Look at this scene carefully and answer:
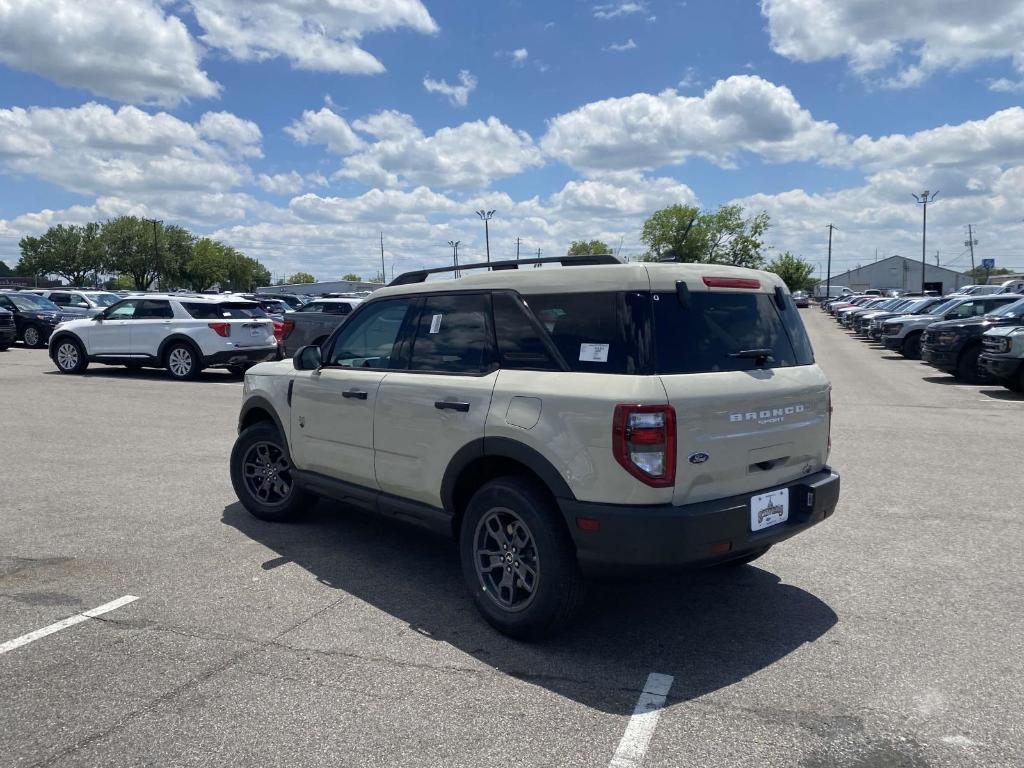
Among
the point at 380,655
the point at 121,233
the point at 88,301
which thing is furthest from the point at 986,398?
the point at 121,233

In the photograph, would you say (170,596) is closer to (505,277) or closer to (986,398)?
(505,277)

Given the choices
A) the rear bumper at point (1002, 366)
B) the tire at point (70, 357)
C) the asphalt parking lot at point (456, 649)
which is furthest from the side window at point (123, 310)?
the rear bumper at point (1002, 366)

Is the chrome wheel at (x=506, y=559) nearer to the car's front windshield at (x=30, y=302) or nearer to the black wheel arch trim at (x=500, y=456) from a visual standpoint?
the black wheel arch trim at (x=500, y=456)

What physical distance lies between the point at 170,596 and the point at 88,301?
25.5 meters

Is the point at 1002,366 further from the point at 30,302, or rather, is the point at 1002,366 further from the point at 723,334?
the point at 30,302

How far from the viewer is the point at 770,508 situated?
4.02 metres

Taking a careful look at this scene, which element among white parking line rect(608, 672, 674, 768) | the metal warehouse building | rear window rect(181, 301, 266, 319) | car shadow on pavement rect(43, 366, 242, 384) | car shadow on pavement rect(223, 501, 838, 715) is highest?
the metal warehouse building

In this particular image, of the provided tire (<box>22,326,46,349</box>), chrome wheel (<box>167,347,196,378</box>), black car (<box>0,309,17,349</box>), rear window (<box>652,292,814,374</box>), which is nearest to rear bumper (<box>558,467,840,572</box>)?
rear window (<box>652,292,814,374</box>)

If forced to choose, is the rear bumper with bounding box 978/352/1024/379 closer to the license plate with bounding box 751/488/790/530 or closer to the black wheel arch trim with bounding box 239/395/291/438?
the license plate with bounding box 751/488/790/530

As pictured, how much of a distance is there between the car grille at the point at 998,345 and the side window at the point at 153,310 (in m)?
15.0

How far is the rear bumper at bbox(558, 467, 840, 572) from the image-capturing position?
11.8ft

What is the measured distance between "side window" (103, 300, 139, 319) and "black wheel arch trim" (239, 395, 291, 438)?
38.9 feet

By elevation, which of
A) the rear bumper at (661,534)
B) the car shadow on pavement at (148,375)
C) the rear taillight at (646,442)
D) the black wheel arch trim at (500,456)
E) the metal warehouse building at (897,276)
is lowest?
the car shadow on pavement at (148,375)

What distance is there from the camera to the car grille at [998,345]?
13.6m
